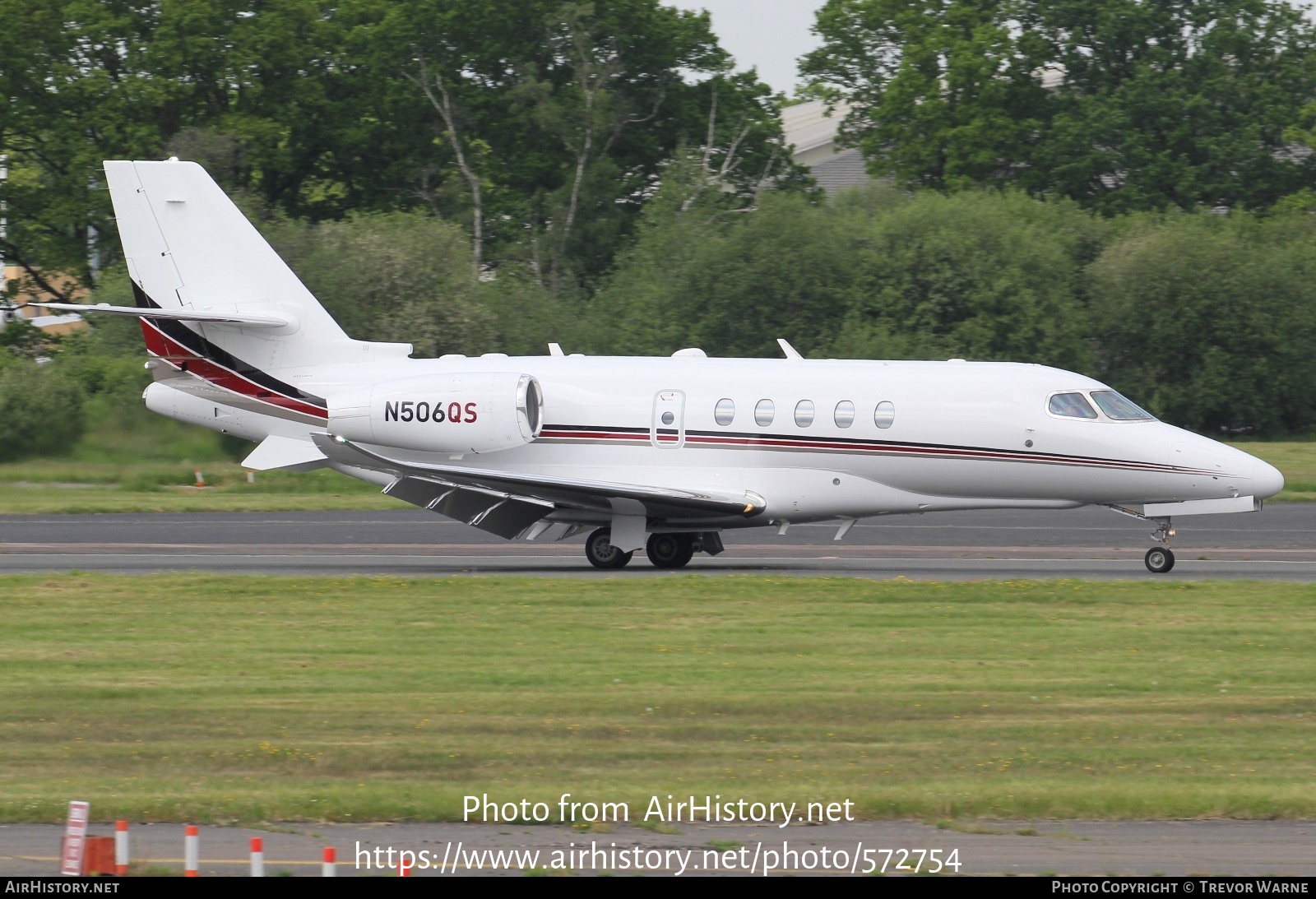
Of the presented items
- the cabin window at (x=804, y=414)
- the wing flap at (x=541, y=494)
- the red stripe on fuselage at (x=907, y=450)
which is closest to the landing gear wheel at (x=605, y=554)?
the wing flap at (x=541, y=494)

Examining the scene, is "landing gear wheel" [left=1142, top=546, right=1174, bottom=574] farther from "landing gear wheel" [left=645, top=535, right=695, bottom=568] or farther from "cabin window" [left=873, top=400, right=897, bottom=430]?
"landing gear wheel" [left=645, top=535, right=695, bottom=568]

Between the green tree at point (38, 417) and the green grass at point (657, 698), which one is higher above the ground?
the green tree at point (38, 417)

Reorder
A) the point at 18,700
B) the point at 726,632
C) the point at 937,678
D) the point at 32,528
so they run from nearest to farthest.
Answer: the point at 18,700 < the point at 937,678 < the point at 726,632 < the point at 32,528

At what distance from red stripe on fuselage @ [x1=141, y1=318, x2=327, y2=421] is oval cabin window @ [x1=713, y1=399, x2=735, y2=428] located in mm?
5809

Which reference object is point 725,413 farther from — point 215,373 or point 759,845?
point 759,845

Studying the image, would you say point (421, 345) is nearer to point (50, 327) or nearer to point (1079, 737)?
point (50, 327)

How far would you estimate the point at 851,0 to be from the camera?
67.2 m

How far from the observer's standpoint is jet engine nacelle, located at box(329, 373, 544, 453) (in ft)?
74.3

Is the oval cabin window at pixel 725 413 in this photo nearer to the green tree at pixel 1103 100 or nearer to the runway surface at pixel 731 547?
the runway surface at pixel 731 547

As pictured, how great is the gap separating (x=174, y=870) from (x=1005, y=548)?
19.7 metres

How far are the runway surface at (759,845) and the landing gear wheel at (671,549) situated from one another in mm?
13761

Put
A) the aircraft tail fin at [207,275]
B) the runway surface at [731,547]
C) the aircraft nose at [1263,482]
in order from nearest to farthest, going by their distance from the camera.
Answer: the aircraft nose at [1263,482] < the runway surface at [731,547] < the aircraft tail fin at [207,275]

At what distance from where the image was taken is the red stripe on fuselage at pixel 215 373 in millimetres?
23781

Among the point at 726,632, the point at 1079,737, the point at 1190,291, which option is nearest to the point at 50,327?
the point at 1190,291
